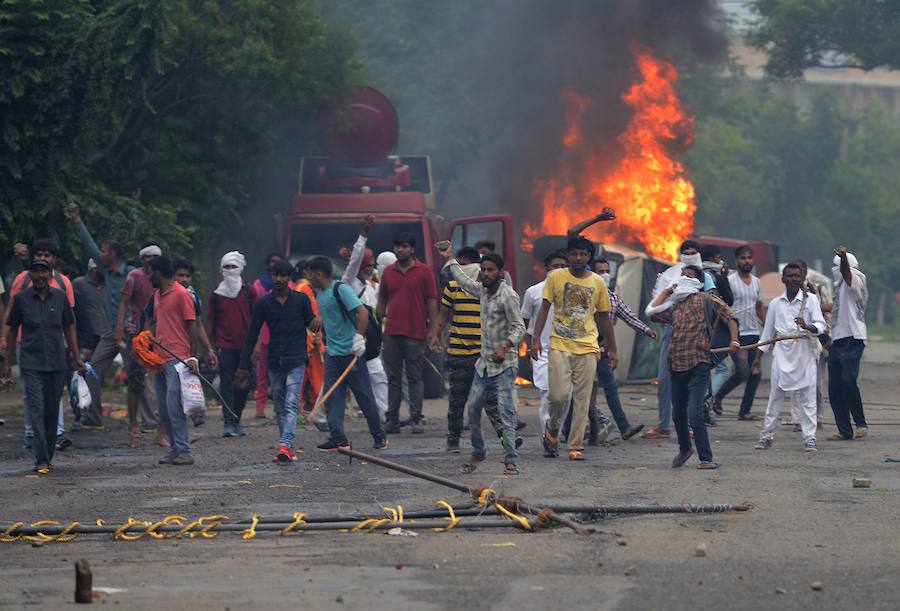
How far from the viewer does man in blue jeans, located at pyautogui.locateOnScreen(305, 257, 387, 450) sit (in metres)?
12.5

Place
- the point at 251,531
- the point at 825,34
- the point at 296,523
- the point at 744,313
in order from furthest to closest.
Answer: the point at 825,34 → the point at 744,313 → the point at 296,523 → the point at 251,531

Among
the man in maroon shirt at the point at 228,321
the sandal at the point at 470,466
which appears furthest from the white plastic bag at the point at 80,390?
the sandal at the point at 470,466

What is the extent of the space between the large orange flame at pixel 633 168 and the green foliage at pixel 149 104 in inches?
258

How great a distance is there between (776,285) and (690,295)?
15607mm

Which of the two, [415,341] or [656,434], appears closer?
→ [656,434]

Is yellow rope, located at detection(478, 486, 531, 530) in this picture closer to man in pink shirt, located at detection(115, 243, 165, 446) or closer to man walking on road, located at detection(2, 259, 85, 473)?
man walking on road, located at detection(2, 259, 85, 473)

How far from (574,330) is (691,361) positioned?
97cm

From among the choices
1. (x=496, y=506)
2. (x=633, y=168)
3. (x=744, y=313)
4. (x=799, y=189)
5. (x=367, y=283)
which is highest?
(x=799, y=189)

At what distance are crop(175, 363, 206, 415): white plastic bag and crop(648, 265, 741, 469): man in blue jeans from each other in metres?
3.61

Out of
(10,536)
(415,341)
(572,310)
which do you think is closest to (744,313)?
(415,341)

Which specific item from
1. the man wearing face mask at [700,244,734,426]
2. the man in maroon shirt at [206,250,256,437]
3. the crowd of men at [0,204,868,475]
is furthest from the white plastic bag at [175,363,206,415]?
the man wearing face mask at [700,244,734,426]

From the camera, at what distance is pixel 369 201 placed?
846 inches

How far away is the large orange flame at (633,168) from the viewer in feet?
103

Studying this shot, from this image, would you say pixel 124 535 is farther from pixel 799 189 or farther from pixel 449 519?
pixel 799 189
